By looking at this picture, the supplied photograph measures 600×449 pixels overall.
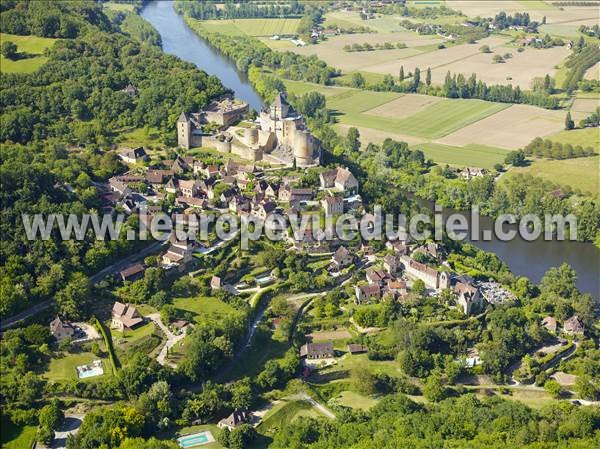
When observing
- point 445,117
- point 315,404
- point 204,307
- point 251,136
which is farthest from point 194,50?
point 315,404

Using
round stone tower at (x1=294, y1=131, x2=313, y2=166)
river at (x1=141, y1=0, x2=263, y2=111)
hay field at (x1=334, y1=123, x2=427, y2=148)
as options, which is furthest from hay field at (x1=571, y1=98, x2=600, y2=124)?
round stone tower at (x1=294, y1=131, x2=313, y2=166)

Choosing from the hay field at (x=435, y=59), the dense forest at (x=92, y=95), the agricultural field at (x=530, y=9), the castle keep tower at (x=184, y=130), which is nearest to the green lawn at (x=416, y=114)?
the hay field at (x=435, y=59)

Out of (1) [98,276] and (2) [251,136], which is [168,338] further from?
(2) [251,136]

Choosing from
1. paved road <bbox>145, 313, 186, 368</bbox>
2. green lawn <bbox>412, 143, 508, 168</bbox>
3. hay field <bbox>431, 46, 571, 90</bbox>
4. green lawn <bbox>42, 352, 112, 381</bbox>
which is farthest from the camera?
hay field <bbox>431, 46, 571, 90</bbox>

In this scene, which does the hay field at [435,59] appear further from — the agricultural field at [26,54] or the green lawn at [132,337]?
the green lawn at [132,337]

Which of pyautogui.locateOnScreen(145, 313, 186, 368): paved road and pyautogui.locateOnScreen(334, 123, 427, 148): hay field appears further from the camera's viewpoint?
pyautogui.locateOnScreen(334, 123, 427, 148): hay field

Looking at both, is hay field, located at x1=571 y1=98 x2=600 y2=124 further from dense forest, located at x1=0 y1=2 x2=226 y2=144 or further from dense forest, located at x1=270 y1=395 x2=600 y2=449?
dense forest, located at x1=270 y1=395 x2=600 y2=449
